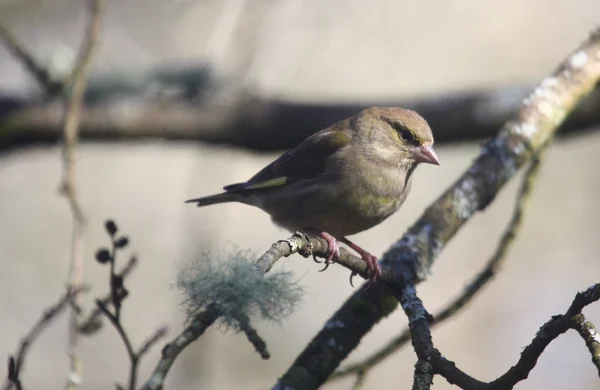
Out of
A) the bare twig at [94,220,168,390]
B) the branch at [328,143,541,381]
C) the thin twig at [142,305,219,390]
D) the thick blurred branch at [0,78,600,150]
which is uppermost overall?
the thick blurred branch at [0,78,600,150]

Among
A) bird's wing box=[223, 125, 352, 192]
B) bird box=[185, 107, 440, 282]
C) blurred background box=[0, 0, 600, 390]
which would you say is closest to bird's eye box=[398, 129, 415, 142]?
bird box=[185, 107, 440, 282]

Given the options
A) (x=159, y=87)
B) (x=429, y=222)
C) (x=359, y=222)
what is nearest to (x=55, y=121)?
(x=159, y=87)

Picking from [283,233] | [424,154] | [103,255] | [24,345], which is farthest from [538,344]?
[283,233]

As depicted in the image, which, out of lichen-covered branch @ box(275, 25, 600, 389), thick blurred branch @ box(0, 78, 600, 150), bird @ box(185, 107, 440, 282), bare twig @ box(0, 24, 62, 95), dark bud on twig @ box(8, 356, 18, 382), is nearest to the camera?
dark bud on twig @ box(8, 356, 18, 382)

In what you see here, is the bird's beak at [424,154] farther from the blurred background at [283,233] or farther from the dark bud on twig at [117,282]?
the blurred background at [283,233]

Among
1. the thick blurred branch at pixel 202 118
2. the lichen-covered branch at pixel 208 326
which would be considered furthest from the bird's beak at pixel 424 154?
the lichen-covered branch at pixel 208 326

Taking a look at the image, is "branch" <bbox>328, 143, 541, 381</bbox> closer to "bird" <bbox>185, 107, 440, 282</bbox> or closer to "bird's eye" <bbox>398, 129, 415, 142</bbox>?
"bird" <bbox>185, 107, 440, 282</bbox>

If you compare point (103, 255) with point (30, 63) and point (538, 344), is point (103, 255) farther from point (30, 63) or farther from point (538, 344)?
point (30, 63)
